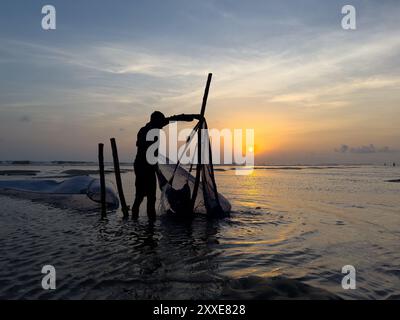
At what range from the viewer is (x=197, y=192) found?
9539 mm

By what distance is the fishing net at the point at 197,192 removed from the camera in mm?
9073

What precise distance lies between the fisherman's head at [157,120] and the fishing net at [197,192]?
39.2 inches

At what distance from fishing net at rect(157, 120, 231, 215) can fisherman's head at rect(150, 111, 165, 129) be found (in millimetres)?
995

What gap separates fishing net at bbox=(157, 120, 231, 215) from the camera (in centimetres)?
907

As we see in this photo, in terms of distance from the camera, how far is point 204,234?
24.5ft

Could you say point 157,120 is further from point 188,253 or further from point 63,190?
point 63,190

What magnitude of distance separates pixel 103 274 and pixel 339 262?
3.83m

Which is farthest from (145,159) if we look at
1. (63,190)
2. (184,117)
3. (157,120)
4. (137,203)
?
(63,190)

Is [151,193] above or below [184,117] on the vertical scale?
below

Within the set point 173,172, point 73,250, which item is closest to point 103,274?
point 73,250

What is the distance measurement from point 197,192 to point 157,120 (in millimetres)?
2483
